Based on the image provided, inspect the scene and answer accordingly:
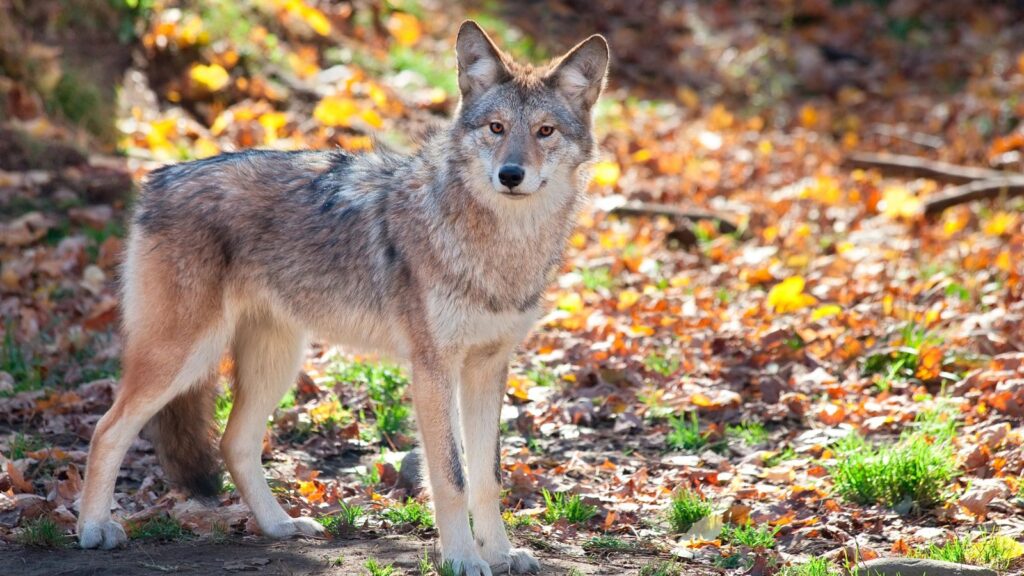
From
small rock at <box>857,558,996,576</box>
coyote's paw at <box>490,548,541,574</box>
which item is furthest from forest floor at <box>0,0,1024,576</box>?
small rock at <box>857,558,996,576</box>

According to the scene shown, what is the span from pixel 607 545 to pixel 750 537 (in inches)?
26.3

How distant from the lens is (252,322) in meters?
5.52

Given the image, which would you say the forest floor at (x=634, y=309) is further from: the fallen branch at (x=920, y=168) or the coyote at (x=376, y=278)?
the coyote at (x=376, y=278)

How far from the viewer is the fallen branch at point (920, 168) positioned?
413 inches

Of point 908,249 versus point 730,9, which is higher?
point 730,9

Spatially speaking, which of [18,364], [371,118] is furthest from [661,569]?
[371,118]

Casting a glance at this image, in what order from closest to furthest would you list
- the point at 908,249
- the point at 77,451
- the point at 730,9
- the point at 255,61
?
1. the point at 77,451
2. the point at 908,249
3. the point at 255,61
4. the point at 730,9

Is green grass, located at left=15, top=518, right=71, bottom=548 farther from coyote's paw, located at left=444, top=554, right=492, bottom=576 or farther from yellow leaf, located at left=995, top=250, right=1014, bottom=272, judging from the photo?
yellow leaf, located at left=995, top=250, right=1014, bottom=272

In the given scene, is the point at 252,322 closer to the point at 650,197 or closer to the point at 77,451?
the point at 77,451

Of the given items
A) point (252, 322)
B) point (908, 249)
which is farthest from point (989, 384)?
point (252, 322)

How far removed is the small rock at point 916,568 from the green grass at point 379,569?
1897mm

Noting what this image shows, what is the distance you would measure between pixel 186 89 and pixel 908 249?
277 inches

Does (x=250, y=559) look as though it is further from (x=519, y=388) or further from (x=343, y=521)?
(x=519, y=388)

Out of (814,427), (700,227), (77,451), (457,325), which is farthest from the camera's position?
(700,227)
